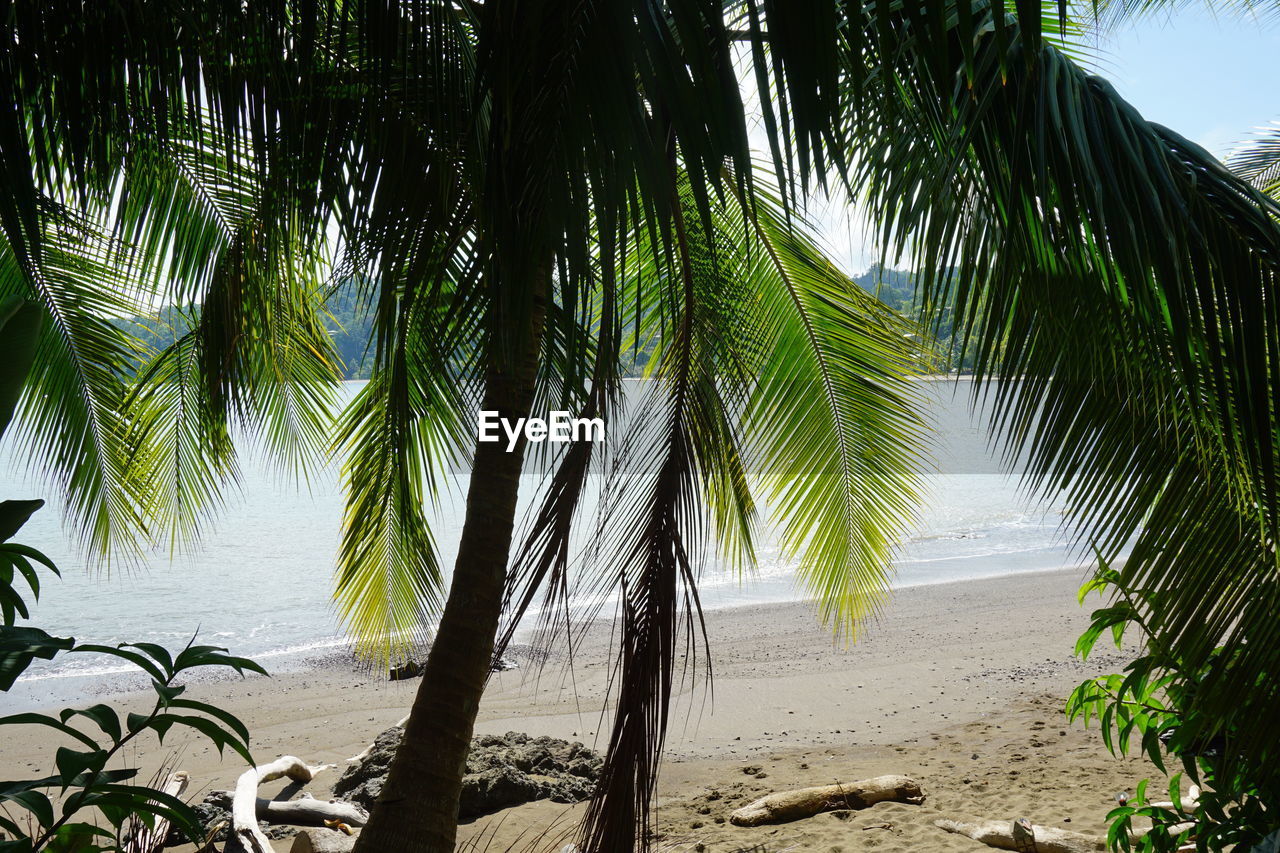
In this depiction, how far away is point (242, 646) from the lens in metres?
12.0

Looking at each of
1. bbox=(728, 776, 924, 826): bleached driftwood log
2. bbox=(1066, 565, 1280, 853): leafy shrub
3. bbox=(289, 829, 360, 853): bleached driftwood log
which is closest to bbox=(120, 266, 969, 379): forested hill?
bbox=(1066, 565, 1280, 853): leafy shrub

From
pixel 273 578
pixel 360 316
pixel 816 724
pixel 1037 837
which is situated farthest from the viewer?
pixel 273 578

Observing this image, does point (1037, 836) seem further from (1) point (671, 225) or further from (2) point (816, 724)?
(1) point (671, 225)

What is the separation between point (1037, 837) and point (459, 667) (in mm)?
2678

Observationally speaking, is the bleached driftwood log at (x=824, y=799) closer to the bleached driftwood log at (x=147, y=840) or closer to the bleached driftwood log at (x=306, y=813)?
the bleached driftwood log at (x=306, y=813)

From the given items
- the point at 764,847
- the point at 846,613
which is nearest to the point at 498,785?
the point at 764,847

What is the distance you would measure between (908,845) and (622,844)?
8.14ft

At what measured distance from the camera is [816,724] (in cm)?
690

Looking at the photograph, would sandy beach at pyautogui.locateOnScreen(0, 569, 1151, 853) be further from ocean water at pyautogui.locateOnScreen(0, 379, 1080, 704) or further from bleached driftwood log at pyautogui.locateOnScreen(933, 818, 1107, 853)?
ocean water at pyautogui.locateOnScreen(0, 379, 1080, 704)

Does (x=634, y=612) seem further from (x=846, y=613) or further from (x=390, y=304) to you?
(x=846, y=613)

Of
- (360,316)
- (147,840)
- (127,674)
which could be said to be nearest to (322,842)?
(147,840)

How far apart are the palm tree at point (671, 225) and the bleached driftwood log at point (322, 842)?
159 cm

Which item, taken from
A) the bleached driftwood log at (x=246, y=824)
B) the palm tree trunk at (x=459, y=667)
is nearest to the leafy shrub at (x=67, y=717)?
the palm tree trunk at (x=459, y=667)

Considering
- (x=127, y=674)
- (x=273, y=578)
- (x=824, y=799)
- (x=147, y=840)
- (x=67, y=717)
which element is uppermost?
(x=67, y=717)
